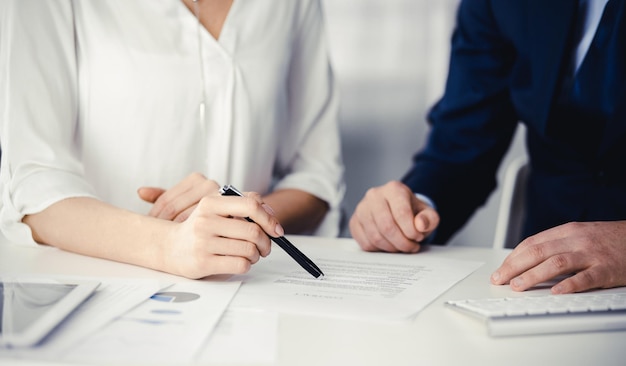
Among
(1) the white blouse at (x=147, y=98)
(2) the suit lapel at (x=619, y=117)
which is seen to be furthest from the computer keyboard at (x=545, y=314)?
(1) the white blouse at (x=147, y=98)

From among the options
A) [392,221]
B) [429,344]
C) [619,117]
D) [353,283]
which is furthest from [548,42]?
[429,344]

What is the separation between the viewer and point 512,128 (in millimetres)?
1607

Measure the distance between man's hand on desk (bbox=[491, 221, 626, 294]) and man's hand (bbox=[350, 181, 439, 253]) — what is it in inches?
7.3

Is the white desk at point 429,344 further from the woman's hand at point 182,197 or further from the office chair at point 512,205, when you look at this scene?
the office chair at point 512,205

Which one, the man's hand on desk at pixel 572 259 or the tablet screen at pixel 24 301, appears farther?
the man's hand on desk at pixel 572 259

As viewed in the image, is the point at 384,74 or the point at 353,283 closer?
the point at 353,283

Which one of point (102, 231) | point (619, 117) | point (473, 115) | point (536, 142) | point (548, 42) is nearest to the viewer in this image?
point (102, 231)

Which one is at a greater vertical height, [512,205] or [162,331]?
[162,331]

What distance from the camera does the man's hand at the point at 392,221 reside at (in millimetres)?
Result: 1054

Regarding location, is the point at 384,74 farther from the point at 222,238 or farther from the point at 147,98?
the point at 222,238

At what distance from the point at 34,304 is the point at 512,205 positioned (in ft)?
3.56

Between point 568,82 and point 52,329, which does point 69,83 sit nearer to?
point 52,329

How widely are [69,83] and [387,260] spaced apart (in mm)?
621

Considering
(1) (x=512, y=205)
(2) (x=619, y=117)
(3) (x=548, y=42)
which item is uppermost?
(3) (x=548, y=42)
